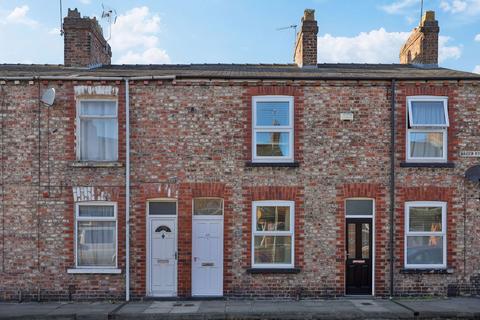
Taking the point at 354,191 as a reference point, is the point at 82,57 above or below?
above

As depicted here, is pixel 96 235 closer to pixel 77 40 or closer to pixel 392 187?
pixel 77 40

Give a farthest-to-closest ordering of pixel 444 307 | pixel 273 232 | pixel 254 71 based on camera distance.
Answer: pixel 254 71 → pixel 273 232 → pixel 444 307

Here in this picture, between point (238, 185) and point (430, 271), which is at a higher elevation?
point (238, 185)

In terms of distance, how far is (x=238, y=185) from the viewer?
11742 mm

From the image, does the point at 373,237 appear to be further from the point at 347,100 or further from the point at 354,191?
the point at 347,100

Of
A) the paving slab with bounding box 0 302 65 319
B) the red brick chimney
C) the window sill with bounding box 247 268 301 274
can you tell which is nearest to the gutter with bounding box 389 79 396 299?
the window sill with bounding box 247 268 301 274

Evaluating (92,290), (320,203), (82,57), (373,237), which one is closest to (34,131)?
(82,57)

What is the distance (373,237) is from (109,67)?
9.74 meters

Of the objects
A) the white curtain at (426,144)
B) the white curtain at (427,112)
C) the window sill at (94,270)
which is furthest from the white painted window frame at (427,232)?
the window sill at (94,270)

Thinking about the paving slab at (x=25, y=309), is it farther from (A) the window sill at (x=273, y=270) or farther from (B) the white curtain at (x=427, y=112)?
(B) the white curtain at (x=427, y=112)

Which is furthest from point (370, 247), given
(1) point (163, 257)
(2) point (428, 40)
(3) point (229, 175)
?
(2) point (428, 40)

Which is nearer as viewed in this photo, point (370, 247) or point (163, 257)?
point (163, 257)

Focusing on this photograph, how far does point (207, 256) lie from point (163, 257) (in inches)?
47.2

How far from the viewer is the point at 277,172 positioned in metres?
11.8
